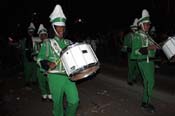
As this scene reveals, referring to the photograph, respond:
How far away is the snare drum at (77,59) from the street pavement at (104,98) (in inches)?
94.3

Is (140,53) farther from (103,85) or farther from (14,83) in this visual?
(14,83)

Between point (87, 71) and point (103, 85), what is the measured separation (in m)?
5.57

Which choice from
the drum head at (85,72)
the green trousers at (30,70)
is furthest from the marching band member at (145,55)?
the green trousers at (30,70)

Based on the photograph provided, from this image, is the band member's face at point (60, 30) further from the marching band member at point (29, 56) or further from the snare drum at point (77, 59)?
the marching band member at point (29, 56)

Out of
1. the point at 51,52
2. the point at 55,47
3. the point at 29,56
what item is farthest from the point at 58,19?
the point at 29,56

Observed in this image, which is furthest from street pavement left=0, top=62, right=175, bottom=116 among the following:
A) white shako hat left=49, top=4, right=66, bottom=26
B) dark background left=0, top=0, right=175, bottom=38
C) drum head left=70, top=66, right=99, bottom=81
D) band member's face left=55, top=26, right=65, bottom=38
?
dark background left=0, top=0, right=175, bottom=38

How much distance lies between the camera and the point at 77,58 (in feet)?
16.0

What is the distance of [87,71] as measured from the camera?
5219mm

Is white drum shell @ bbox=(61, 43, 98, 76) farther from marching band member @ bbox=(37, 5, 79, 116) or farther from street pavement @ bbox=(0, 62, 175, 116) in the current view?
street pavement @ bbox=(0, 62, 175, 116)

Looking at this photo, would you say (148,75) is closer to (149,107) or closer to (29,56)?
(149,107)

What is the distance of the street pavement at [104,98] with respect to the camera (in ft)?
23.8

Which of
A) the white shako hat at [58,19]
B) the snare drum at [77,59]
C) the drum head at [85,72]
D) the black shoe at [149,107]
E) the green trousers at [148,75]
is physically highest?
the white shako hat at [58,19]

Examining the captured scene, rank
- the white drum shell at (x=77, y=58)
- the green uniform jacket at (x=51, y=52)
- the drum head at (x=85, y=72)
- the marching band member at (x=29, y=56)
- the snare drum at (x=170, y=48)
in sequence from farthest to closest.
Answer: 1. the marching band member at (x=29, y=56)
2. the snare drum at (x=170, y=48)
3. the green uniform jacket at (x=51, y=52)
4. the drum head at (x=85, y=72)
5. the white drum shell at (x=77, y=58)

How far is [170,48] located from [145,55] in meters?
0.62
